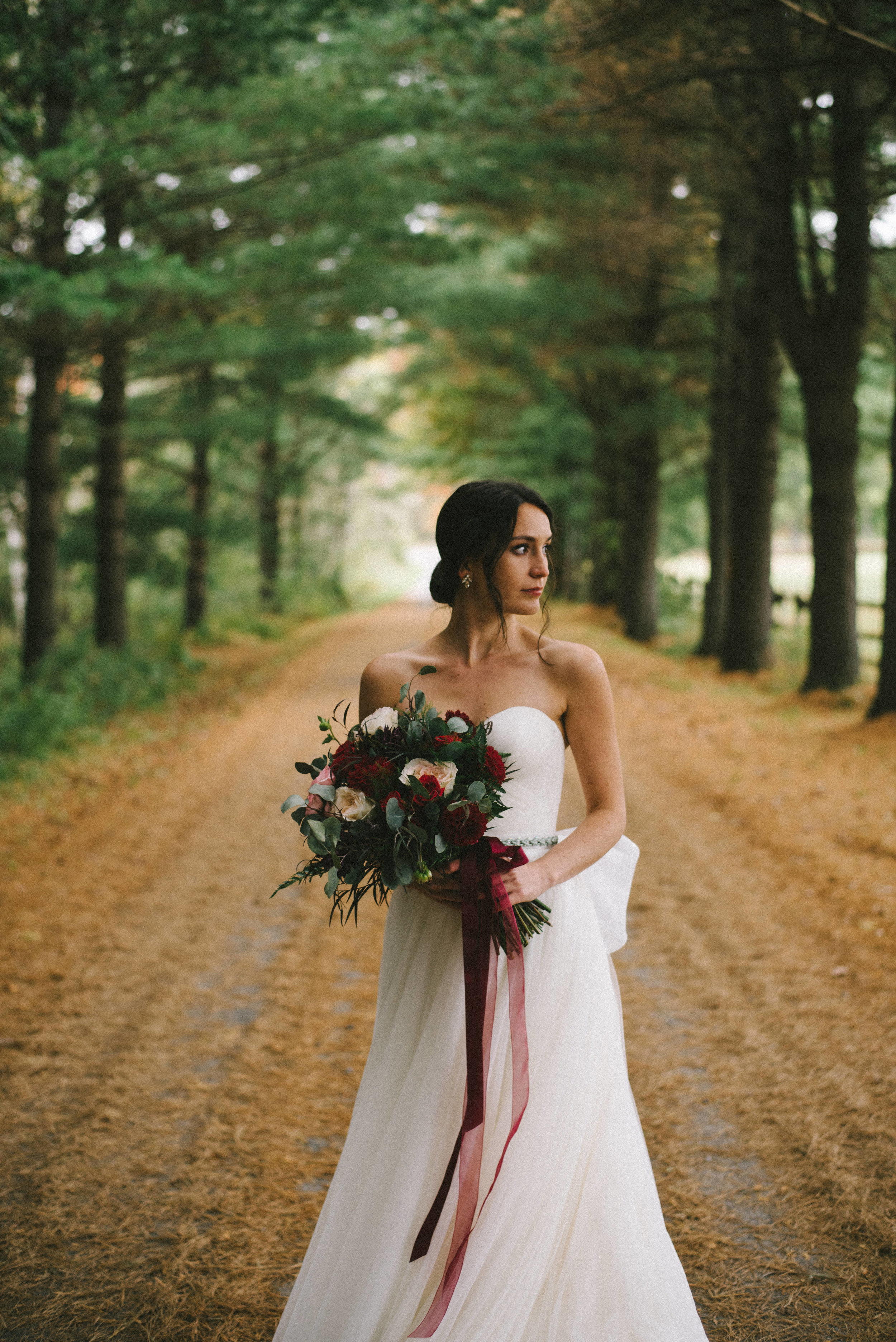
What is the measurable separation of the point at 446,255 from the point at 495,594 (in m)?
14.6

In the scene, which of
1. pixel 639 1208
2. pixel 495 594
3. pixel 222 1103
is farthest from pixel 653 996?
pixel 495 594

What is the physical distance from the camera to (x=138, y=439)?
17.1m

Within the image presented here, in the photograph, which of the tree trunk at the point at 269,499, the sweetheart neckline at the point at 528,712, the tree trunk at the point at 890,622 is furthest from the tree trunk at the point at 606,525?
the sweetheart neckline at the point at 528,712

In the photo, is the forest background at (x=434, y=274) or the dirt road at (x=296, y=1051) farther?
the forest background at (x=434, y=274)

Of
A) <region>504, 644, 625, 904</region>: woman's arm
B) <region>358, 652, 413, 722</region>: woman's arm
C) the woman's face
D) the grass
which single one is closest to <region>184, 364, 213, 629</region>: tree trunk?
the grass

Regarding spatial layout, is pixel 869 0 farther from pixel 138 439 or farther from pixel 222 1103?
pixel 138 439

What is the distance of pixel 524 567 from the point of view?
278 centimetres

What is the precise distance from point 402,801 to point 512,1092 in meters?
0.92

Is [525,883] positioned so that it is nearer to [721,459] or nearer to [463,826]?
[463,826]

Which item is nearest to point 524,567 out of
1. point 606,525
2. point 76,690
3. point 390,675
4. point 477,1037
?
point 390,675

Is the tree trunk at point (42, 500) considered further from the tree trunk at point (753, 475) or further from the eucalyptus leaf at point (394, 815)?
the eucalyptus leaf at point (394, 815)

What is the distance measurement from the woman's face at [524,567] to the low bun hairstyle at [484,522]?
19mm

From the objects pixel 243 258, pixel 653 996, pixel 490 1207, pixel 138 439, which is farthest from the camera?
pixel 138 439

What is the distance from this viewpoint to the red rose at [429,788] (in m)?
2.34
